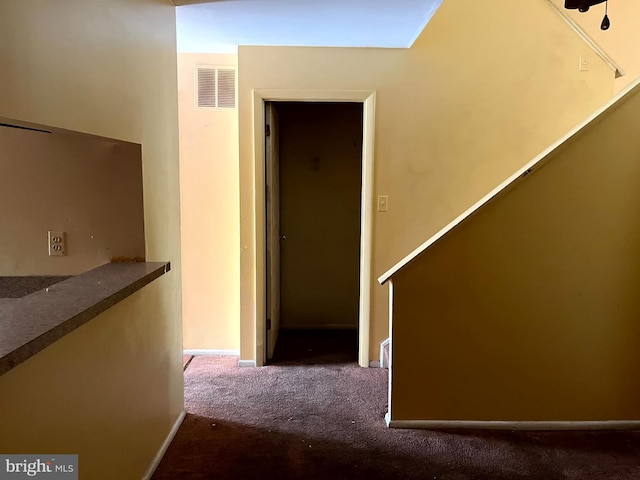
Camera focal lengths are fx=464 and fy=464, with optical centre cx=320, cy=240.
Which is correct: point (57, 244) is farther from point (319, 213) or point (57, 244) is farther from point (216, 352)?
point (319, 213)

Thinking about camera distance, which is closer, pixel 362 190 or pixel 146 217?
pixel 146 217

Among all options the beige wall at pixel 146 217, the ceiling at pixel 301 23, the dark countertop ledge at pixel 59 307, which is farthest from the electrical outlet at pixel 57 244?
the ceiling at pixel 301 23

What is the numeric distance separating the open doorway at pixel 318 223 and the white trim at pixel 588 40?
151 centimetres

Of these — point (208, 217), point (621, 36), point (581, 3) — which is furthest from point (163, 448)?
point (621, 36)

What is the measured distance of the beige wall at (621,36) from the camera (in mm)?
3104

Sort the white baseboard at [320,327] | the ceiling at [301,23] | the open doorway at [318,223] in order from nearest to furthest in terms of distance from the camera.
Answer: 1. the ceiling at [301,23]
2. the open doorway at [318,223]
3. the white baseboard at [320,327]

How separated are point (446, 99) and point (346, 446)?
86.3 inches

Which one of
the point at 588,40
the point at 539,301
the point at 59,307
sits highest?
the point at 588,40

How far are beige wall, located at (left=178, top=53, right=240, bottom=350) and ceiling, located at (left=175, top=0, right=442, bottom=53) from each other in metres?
0.39

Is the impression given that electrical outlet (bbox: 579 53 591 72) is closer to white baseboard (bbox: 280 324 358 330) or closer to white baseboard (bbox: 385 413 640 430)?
white baseboard (bbox: 385 413 640 430)

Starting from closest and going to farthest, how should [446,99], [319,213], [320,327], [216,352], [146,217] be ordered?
[146,217] → [446,99] → [216,352] → [319,213] → [320,327]

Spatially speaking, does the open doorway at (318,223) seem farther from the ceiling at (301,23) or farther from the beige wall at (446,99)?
the ceiling at (301,23)

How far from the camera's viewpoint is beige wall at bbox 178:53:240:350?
314cm

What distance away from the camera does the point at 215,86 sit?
312 centimetres
